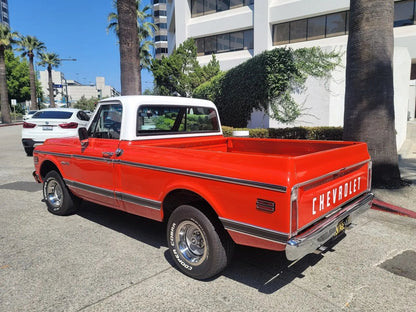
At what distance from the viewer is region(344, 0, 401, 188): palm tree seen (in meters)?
6.16

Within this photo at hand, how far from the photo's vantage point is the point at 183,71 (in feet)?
76.7

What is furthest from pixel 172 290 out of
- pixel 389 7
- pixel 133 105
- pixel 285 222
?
pixel 389 7

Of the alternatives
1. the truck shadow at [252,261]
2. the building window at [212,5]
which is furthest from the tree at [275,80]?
the building window at [212,5]

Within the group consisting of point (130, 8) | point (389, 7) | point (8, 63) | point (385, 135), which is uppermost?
point (8, 63)

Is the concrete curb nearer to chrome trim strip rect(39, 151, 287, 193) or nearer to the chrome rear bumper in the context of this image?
the chrome rear bumper

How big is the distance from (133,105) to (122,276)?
2030 millimetres

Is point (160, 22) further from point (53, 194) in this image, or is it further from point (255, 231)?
point (255, 231)

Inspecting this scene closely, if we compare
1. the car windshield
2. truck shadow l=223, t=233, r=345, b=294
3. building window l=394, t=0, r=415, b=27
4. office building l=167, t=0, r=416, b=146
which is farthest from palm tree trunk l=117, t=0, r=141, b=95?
building window l=394, t=0, r=415, b=27

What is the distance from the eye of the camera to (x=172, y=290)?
3.13 meters

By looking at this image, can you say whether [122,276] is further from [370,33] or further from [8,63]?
[8,63]

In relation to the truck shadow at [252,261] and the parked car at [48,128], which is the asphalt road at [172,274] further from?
the parked car at [48,128]

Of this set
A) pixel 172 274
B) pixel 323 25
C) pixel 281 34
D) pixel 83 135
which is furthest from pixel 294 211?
pixel 281 34

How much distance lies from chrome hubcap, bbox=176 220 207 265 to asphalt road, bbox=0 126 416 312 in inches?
9.0

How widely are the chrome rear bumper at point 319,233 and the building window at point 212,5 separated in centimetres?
2490
